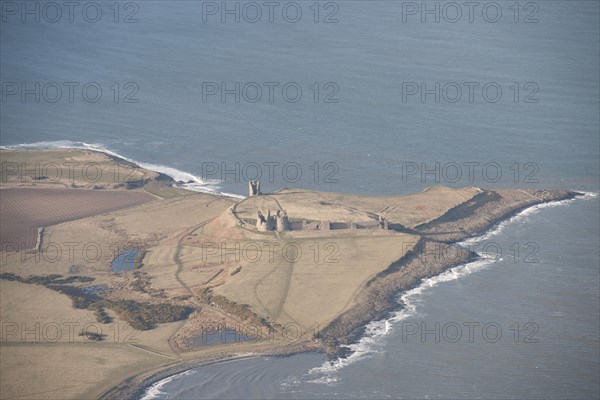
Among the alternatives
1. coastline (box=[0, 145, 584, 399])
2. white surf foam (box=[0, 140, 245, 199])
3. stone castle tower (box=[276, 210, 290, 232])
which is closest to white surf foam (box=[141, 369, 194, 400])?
coastline (box=[0, 145, 584, 399])

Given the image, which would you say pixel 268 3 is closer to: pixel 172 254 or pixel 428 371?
pixel 172 254

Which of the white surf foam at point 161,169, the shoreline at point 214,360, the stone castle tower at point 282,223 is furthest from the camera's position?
the white surf foam at point 161,169

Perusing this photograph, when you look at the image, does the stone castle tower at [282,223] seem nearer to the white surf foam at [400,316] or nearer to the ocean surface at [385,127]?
the white surf foam at [400,316]

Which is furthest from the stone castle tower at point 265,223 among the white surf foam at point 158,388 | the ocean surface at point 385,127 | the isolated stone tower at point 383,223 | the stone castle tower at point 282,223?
the white surf foam at point 158,388

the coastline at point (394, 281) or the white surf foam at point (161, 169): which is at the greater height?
the white surf foam at point (161, 169)

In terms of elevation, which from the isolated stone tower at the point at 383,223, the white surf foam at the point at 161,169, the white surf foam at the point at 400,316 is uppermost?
the white surf foam at the point at 161,169

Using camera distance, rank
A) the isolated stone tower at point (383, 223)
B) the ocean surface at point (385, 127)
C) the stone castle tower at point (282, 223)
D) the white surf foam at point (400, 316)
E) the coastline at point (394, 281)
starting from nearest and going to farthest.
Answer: the white surf foam at point (400, 316) < the coastline at point (394, 281) < the ocean surface at point (385, 127) < the stone castle tower at point (282, 223) < the isolated stone tower at point (383, 223)

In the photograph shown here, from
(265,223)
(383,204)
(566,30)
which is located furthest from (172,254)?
(566,30)

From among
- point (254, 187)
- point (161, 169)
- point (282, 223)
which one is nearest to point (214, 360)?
point (282, 223)
